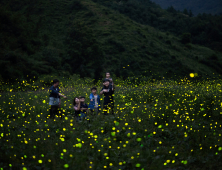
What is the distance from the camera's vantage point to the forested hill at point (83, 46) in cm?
2477

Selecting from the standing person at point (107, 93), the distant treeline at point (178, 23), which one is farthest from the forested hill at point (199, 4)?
the standing person at point (107, 93)

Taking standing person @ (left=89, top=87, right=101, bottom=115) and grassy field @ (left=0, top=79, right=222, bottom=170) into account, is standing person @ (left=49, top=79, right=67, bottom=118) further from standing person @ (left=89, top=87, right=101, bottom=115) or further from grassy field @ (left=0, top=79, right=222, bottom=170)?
standing person @ (left=89, top=87, right=101, bottom=115)

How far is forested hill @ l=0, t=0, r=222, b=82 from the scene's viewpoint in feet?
81.3

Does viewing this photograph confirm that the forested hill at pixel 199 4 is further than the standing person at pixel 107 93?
Yes

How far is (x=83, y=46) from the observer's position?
97.0 feet

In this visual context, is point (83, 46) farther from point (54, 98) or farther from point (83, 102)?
point (54, 98)

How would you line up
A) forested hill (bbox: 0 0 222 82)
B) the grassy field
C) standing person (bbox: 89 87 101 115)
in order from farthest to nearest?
1. forested hill (bbox: 0 0 222 82)
2. standing person (bbox: 89 87 101 115)
3. the grassy field

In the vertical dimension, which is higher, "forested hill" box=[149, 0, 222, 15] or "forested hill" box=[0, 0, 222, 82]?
"forested hill" box=[149, 0, 222, 15]

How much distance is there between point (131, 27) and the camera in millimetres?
54438

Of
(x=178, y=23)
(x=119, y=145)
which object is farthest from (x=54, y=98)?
(x=178, y=23)

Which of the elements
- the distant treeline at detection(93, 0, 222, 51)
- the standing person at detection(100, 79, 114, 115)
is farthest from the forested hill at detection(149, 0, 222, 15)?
the standing person at detection(100, 79, 114, 115)

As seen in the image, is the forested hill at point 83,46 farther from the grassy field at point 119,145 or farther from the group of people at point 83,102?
the grassy field at point 119,145

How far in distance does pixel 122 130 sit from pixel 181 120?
2.13 metres

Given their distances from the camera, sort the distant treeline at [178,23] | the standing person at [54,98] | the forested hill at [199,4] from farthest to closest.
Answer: the forested hill at [199,4] → the distant treeline at [178,23] → the standing person at [54,98]
